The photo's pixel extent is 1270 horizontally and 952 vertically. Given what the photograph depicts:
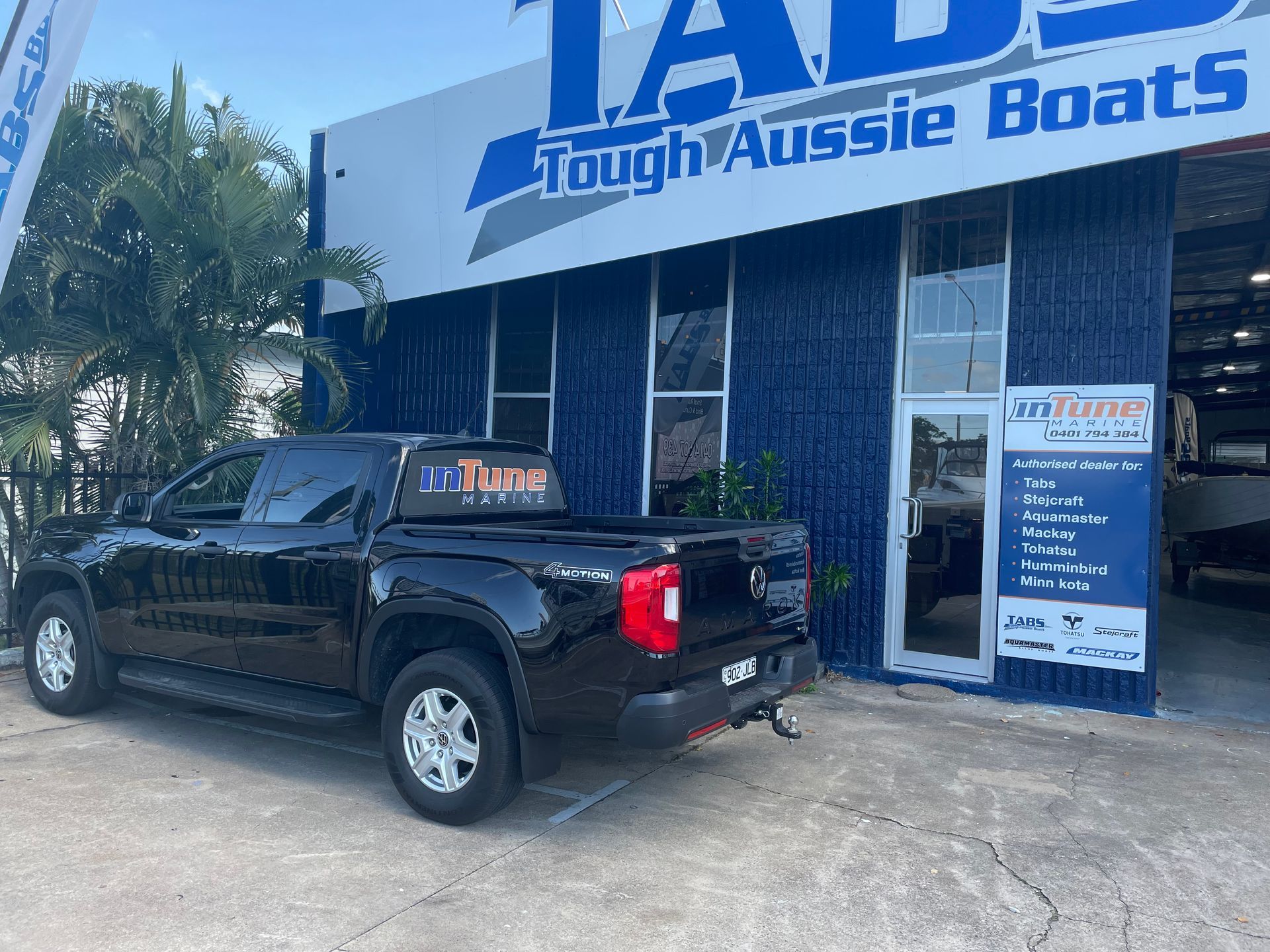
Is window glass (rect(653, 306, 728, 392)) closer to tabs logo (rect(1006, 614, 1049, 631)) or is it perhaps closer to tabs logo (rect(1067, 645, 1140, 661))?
tabs logo (rect(1006, 614, 1049, 631))

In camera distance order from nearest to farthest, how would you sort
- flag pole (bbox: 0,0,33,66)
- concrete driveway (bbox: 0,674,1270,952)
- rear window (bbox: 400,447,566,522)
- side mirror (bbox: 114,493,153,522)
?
concrete driveway (bbox: 0,674,1270,952) < rear window (bbox: 400,447,566,522) < side mirror (bbox: 114,493,153,522) < flag pole (bbox: 0,0,33,66)

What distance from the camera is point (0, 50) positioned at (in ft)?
21.2

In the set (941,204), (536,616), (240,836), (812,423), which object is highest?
(941,204)

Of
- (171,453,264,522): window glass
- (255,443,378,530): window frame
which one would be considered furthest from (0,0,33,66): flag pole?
(255,443,378,530): window frame

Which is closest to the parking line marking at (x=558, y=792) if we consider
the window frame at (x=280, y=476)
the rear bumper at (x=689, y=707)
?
the rear bumper at (x=689, y=707)

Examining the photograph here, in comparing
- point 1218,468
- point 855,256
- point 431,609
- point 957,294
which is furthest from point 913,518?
point 1218,468

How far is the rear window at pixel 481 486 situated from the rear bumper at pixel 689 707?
1.76 m

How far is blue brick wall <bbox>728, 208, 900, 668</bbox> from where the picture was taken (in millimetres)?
8047

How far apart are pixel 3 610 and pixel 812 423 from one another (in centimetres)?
694

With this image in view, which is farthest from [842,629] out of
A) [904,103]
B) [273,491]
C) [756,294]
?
[273,491]

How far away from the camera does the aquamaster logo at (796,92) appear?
6.46 meters

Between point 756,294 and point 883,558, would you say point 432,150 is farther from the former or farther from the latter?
point 883,558

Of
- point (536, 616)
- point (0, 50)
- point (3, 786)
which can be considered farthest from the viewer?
point (0, 50)

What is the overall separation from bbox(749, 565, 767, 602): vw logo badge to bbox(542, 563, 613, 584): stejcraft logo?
944 mm
